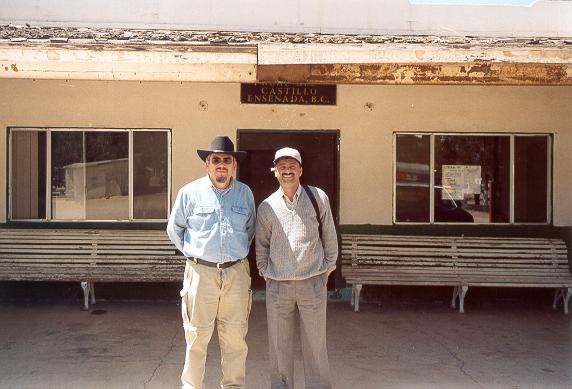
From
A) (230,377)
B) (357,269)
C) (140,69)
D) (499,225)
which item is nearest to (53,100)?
(140,69)

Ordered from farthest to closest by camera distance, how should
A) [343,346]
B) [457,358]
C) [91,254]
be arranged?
1. [91,254]
2. [343,346]
3. [457,358]

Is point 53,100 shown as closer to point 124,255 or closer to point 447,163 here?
point 124,255

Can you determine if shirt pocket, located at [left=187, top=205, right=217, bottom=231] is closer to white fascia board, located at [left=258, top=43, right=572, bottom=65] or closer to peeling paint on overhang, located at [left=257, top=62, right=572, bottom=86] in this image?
white fascia board, located at [left=258, top=43, right=572, bottom=65]

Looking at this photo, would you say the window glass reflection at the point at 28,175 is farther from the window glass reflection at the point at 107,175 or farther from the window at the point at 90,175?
the window glass reflection at the point at 107,175

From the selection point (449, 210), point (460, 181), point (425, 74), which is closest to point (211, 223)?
point (425, 74)

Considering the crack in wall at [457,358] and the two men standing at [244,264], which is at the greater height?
the two men standing at [244,264]

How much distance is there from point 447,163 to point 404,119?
0.84m

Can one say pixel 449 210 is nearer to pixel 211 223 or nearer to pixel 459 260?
pixel 459 260

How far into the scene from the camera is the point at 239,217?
4250 millimetres

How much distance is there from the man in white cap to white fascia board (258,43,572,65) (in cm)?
120

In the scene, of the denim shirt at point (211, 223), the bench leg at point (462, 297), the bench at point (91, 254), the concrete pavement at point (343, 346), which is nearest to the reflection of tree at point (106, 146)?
the bench at point (91, 254)

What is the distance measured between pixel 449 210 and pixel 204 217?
462cm

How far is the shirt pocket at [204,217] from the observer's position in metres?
4.19

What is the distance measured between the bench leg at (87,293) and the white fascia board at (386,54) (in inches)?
145
